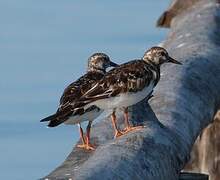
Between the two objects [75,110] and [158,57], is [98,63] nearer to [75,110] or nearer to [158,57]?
[158,57]

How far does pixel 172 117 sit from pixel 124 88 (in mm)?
638

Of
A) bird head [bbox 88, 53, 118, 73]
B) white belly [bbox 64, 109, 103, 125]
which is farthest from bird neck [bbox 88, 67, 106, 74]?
white belly [bbox 64, 109, 103, 125]

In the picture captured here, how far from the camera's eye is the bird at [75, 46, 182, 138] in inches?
363

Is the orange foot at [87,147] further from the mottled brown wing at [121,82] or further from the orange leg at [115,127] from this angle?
the mottled brown wing at [121,82]

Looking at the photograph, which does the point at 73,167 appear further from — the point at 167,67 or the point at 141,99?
the point at 167,67

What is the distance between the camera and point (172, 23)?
13.3 metres

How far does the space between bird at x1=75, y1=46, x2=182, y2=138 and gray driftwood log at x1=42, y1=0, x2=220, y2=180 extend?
9 centimetres

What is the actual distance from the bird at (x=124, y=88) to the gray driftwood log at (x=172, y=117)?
0.09 metres

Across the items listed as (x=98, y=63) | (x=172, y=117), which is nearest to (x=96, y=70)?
(x=98, y=63)

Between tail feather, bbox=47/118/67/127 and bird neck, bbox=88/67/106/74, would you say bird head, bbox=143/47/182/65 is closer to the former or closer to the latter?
bird neck, bbox=88/67/106/74

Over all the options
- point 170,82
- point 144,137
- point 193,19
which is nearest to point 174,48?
point 193,19

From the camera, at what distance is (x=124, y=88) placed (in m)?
9.55

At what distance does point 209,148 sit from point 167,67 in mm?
1000

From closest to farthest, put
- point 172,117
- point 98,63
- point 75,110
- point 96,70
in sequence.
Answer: point 172,117 → point 75,110 → point 96,70 → point 98,63
